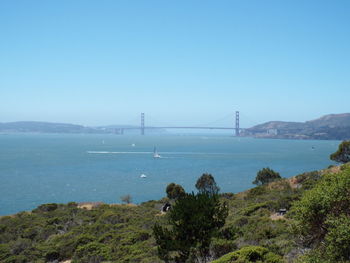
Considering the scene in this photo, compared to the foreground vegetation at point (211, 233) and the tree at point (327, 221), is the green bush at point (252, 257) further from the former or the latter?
the tree at point (327, 221)

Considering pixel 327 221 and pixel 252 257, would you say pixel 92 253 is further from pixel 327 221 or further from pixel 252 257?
pixel 327 221

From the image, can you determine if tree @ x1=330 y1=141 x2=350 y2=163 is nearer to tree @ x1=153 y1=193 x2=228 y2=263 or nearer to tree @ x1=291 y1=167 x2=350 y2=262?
tree @ x1=153 y1=193 x2=228 y2=263

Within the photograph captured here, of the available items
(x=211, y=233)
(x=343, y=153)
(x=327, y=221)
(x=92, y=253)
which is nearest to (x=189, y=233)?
(x=211, y=233)

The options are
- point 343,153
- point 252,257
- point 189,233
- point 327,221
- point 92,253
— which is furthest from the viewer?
point 343,153

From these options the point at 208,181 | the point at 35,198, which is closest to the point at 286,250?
the point at 208,181

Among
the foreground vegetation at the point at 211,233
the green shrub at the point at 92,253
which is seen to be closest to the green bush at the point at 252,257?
the foreground vegetation at the point at 211,233

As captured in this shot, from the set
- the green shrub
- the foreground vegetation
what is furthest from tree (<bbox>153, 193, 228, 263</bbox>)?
the green shrub

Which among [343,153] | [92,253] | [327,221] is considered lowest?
[92,253]
